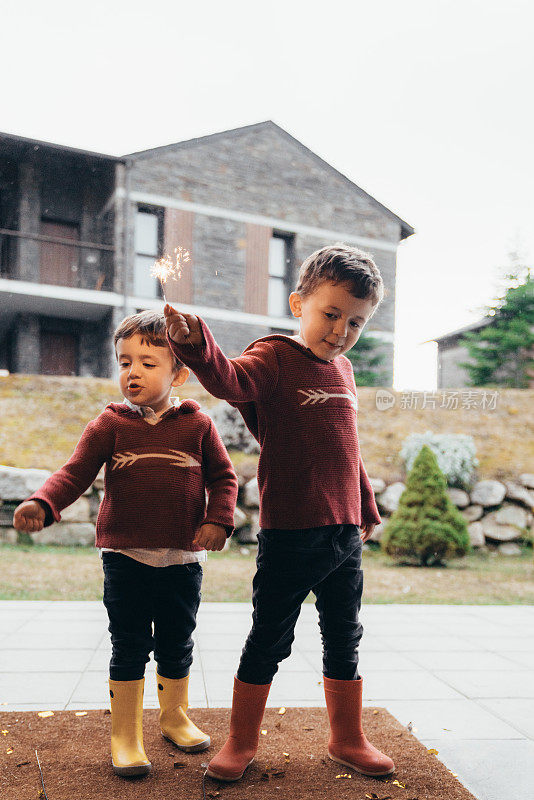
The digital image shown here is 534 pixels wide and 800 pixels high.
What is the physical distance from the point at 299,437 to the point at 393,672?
1.40m

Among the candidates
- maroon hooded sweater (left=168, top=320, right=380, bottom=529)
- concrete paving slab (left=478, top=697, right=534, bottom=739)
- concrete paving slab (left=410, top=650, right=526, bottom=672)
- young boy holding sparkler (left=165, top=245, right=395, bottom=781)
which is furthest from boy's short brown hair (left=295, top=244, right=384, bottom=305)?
concrete paving slab (left=410, top=650, right=526, bottom=672)

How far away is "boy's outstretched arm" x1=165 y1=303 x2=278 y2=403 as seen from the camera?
115 cm

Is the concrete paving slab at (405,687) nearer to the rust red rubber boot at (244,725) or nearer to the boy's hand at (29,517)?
the rust red rubber boot at (244,725)

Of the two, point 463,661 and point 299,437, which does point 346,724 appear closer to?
point 299,437

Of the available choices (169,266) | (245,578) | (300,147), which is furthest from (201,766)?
(300,147)

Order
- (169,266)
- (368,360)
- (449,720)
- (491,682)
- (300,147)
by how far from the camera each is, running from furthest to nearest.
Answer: (300,147) → (368,360) → (491,682) → (449,720) → (169,266)

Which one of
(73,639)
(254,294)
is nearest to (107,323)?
(254,294)

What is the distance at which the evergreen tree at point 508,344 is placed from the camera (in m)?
7.87

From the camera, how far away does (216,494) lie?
1.59 metres

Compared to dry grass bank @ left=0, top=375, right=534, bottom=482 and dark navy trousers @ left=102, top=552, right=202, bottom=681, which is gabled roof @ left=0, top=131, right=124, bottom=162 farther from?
dark navy trousers @ left=102, top=552, right=202, bottom=681

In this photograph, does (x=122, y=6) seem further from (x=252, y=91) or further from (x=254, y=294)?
(x=254, y=294)

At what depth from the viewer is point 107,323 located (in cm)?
650

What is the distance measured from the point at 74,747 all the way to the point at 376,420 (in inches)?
221

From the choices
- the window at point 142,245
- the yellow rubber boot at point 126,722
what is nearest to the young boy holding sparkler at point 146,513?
the yellow rubber boot at point 126,722
